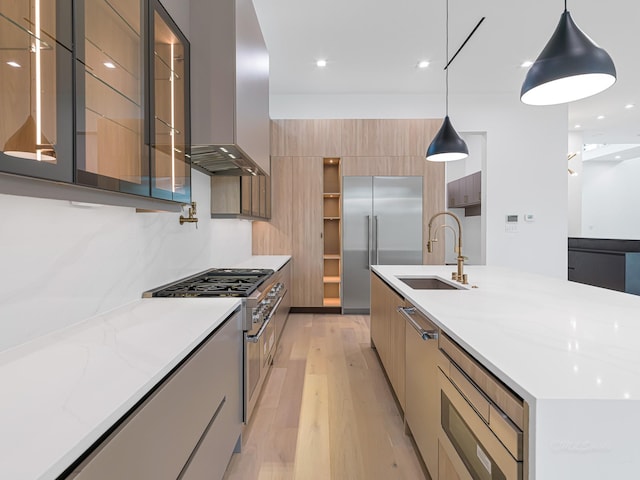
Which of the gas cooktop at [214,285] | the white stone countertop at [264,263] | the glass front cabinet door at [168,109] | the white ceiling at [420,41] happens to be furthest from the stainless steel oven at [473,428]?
the white ceiling at [420,41]

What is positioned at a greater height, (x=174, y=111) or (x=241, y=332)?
(x=174, y=111)

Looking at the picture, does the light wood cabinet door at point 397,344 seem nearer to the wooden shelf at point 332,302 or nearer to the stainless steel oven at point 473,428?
the stainless steel oven at point 473,428

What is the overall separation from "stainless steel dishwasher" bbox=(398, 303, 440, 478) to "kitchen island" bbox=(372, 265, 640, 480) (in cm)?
11

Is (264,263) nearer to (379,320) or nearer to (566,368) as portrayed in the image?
(379,320)

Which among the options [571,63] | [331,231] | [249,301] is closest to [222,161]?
[249,301]

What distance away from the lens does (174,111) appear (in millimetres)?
1747

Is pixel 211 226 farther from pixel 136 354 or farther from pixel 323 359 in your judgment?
pixel 136 354

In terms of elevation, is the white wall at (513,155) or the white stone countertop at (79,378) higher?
the white wall at (513,155)

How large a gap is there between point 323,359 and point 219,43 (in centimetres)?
265

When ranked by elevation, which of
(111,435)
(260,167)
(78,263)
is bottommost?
(111,435)

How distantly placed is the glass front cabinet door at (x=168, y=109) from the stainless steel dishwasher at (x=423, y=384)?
1368 mm

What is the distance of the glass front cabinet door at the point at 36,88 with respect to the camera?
0.76m

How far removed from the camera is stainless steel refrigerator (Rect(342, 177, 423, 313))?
14.9 ft

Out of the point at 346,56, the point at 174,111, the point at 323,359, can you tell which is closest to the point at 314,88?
the point at 346,56
